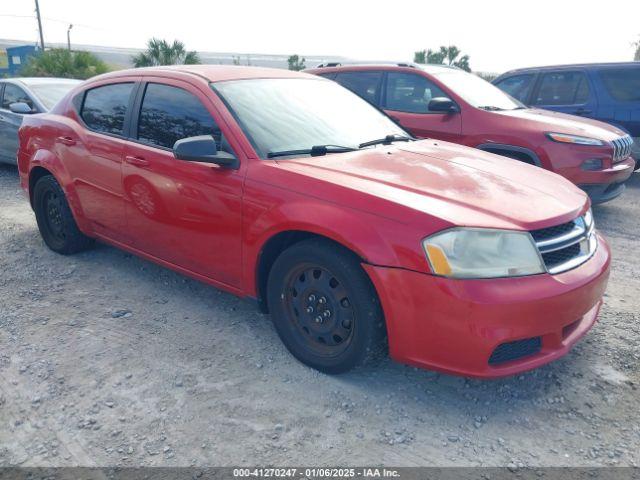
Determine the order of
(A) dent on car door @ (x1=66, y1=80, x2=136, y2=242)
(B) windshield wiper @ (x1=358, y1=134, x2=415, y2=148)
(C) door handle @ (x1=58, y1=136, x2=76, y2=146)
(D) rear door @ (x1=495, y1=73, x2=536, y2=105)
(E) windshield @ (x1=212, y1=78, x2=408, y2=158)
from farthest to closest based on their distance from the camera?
(D) rear door @ (x1=495, y1=73, x2=536, y2=105) → (C) door handle @ (x1=58, y1=136, x2=76, y2=146) → (A) dent on car door @ (x1=66, y1=80, x2=136, y2=242) → (B) windshield wiper @ (x1=358, y1=134, x2=415, y2=148) → (E) windshield @ (x1=212, y1=78, x2=408, y2=158)

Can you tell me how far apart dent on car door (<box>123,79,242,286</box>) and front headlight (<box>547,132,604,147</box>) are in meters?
4.09

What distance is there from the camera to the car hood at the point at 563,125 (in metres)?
5.86

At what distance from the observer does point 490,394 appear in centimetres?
283

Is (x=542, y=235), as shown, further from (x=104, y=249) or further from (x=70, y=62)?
(x=70, y=62)

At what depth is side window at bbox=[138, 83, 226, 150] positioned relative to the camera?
134 inches

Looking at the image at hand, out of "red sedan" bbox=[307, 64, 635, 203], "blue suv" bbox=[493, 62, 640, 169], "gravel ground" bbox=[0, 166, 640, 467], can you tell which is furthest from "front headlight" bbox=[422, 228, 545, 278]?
"blue suv" bbox=[493, 62, 640, 169]

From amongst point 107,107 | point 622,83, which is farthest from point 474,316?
point 622,83

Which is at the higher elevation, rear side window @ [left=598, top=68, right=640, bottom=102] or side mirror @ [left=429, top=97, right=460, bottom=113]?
rear side window @ [left=598, top=68, right=640, bottom=102]

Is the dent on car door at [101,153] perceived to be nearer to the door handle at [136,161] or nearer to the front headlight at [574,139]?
the door handle at [136,161]

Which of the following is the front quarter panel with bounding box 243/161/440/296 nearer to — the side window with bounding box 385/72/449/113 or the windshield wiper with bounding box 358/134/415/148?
the windshield wiper with bounding box 358/134/415/148

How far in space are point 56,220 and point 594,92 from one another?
7596 millimetres

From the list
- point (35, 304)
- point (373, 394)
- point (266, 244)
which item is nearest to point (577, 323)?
point (373, 394)

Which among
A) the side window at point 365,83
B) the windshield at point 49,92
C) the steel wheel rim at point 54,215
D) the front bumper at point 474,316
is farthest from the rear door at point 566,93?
the windshield at point 49,92

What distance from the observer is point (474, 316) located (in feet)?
7.88
